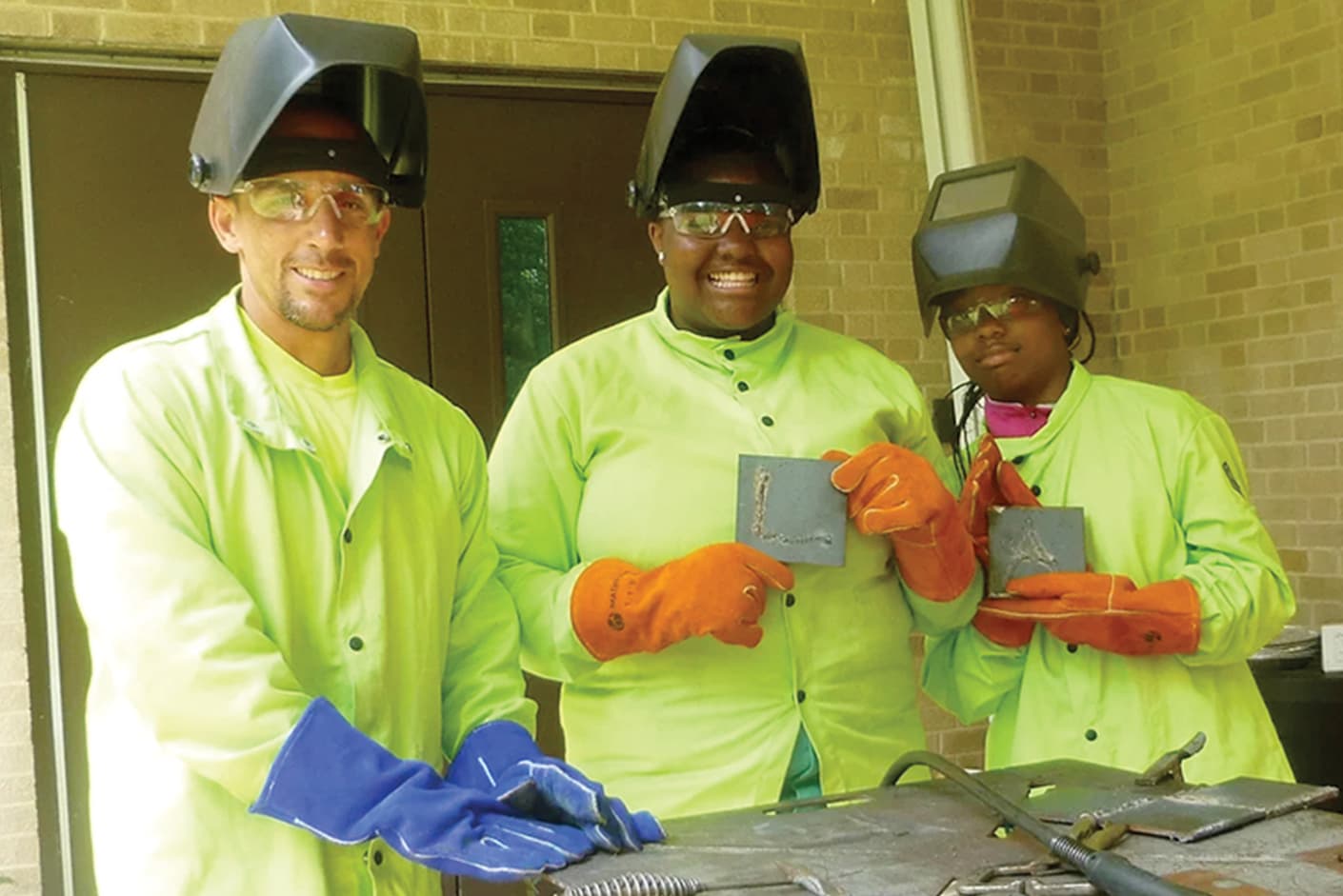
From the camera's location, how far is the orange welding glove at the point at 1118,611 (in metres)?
2.56

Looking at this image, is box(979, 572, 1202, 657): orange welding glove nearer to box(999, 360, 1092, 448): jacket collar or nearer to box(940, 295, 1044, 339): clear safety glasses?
box(999, 360, 1092, 448): jacket collar

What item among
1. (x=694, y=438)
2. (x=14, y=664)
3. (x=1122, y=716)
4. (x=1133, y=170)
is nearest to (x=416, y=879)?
(x=694, y=438)

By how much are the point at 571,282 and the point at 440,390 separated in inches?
21.8

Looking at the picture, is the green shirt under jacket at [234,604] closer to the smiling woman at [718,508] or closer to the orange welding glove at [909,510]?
the smiling woman at [718,508]

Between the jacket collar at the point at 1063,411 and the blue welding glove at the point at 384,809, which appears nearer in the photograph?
the blue welding glove at the point at 384,809

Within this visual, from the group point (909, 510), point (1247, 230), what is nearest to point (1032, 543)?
point (909, 510)

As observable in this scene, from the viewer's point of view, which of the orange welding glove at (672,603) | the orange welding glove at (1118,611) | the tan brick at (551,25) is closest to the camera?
the orange welding glove at (672,603)

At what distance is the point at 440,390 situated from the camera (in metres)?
4.57

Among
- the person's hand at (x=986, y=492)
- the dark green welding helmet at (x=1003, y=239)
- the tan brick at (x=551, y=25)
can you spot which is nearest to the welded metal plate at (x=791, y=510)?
the person's hand at (x=986, y=492)

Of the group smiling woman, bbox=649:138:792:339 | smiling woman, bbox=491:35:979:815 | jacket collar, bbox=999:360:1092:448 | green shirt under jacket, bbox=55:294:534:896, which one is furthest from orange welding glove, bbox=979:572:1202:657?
green shirt under jacket, bbox=55:294:534:896

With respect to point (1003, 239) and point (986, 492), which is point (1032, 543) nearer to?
point (986, 492)

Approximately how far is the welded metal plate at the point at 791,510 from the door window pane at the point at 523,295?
232 centimetres

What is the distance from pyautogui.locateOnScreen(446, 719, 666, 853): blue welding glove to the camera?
6.02 ft

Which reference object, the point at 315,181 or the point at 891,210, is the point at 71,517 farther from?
the point at 891,210
